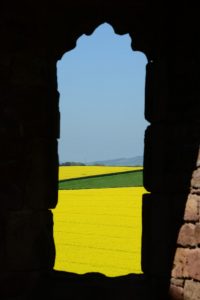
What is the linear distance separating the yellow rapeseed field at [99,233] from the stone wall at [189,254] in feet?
3.32

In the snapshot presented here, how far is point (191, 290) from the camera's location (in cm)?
459

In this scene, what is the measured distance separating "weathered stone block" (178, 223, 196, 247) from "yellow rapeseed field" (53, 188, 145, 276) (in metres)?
1.11

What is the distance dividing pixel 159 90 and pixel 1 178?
1508 mm

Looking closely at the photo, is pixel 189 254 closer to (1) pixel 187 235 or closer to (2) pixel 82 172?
(1) pixel 187 235

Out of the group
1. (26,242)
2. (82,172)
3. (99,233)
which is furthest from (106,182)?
(26,242)

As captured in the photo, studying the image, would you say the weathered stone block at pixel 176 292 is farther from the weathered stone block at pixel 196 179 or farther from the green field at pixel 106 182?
the green field at pixel 106 182

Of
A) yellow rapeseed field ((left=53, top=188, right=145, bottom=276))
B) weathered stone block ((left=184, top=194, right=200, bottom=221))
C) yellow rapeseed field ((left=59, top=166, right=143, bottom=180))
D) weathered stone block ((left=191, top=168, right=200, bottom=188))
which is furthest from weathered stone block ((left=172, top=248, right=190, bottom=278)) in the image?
yellow rapeseed field ((left=59, top=166, right=143, bottom=180))

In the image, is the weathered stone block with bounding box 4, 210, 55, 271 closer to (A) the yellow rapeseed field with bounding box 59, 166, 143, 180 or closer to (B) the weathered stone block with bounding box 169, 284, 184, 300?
(B) the weathered stone block with bounding box 169, 284, 184, 300

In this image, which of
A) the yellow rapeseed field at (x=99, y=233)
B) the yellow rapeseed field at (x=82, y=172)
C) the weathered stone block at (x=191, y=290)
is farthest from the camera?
the yellow rapeseed field at (x=82, y=172)

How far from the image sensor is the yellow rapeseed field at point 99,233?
593 cm

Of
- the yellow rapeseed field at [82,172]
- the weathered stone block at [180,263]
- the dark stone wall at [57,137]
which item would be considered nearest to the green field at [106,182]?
the yellow rapeseed field at [82,172]

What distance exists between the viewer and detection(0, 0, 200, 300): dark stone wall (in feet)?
15.7

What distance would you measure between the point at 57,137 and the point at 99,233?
2.54 m

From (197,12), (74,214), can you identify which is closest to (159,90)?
(197,12)
